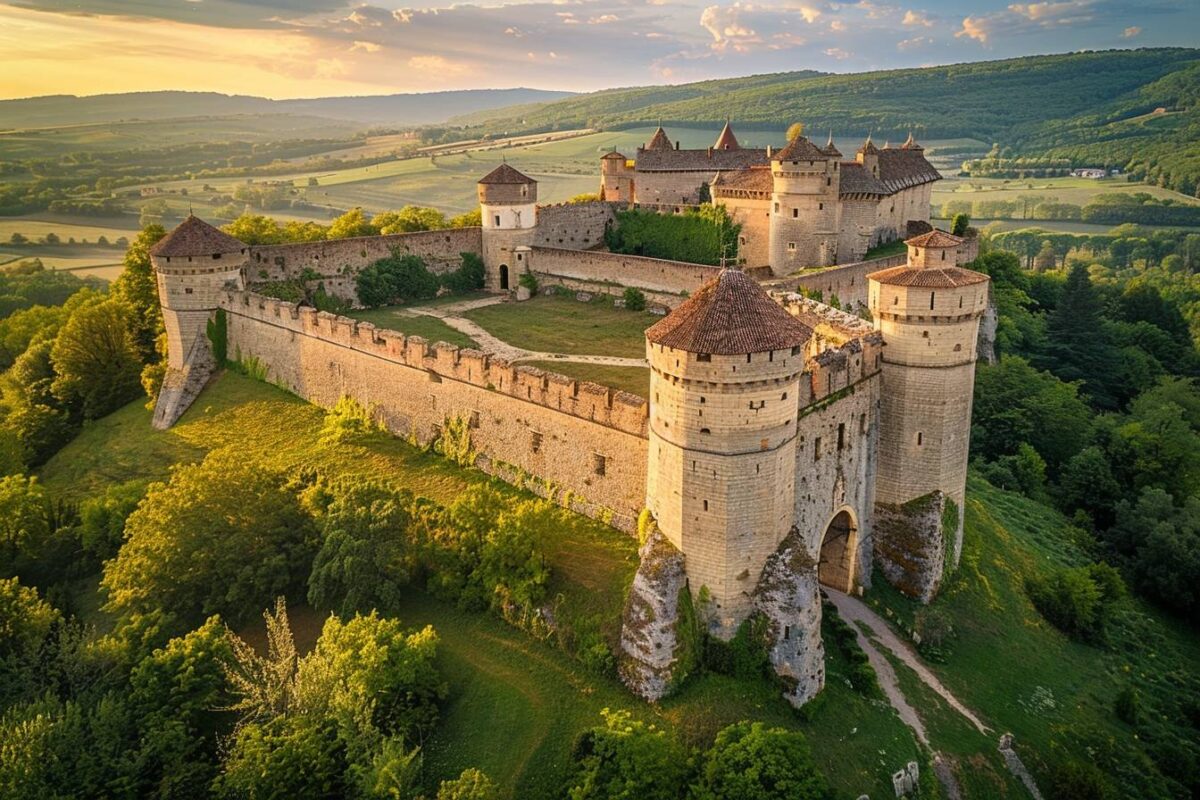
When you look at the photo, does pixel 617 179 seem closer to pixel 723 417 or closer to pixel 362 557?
pixel 362 557

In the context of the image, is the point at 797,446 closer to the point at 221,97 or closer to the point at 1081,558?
the point at 1081,558

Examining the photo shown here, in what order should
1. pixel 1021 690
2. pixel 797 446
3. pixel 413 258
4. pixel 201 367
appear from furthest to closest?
1. pixel 413 258
2. pixel 201 367
3. pixel 1021 690
4. pixel 797 446

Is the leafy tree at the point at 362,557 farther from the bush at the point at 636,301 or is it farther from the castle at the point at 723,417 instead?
the bush at the point at 636,301

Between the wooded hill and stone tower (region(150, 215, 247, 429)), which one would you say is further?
the wooded hill

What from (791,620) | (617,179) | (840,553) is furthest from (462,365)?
(617,179)

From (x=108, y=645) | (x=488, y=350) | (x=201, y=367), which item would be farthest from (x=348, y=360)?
(x=108, y=645)

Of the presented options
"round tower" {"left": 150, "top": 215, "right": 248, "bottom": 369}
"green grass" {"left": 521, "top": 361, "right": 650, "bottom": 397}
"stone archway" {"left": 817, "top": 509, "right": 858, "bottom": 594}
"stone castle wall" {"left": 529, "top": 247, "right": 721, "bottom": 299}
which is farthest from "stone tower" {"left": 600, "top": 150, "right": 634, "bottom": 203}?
"stone archway" {"left": 817, "top": 509, "right": 858, "bottom": 594}

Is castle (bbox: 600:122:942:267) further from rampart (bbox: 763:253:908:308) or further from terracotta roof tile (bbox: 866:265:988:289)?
terracotta roof tile (bbox: 866:265:988:289)
